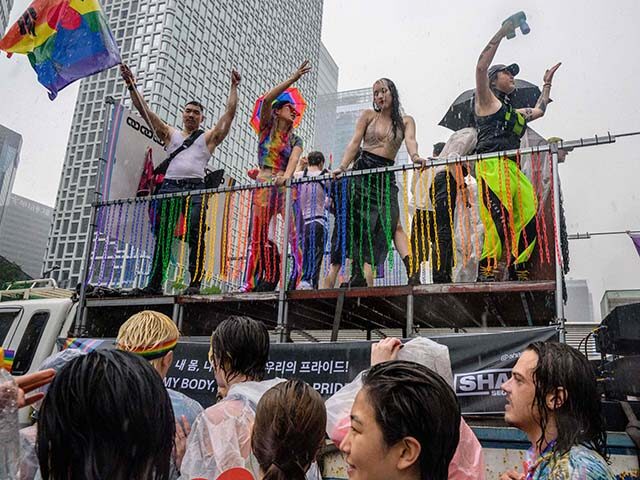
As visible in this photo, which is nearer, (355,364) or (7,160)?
(355,364)

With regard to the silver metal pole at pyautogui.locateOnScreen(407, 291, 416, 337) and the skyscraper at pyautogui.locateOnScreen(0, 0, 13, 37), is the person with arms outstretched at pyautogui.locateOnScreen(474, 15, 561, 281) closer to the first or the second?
the silver metal pole at pyautogui.locateOnScreen(407, 291, 416, 337)

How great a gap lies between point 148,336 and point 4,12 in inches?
2103

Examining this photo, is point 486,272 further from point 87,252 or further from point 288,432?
point 87,252

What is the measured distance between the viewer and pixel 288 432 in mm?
1828

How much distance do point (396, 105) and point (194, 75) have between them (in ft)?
124

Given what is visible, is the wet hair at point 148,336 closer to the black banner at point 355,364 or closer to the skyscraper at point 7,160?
the black banner at point 355,364

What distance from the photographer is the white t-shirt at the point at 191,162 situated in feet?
20.7

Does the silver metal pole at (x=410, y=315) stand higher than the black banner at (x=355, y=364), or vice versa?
the silver metal pole at (x=410, y=315)

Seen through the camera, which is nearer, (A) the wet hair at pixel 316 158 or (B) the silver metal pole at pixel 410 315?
(B) the silver metal pole at pixel 410 315

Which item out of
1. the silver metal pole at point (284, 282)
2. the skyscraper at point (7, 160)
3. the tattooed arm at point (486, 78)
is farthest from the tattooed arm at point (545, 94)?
the skyscraper at point (7, 160)

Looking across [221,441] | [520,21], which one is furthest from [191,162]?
[221,441]

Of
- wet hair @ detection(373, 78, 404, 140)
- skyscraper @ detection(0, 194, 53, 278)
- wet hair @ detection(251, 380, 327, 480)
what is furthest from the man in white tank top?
skyscraper @ detection(0, 194, 53, 278)

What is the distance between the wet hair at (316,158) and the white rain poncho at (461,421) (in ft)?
15.7

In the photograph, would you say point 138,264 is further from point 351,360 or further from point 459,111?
point 459,111
